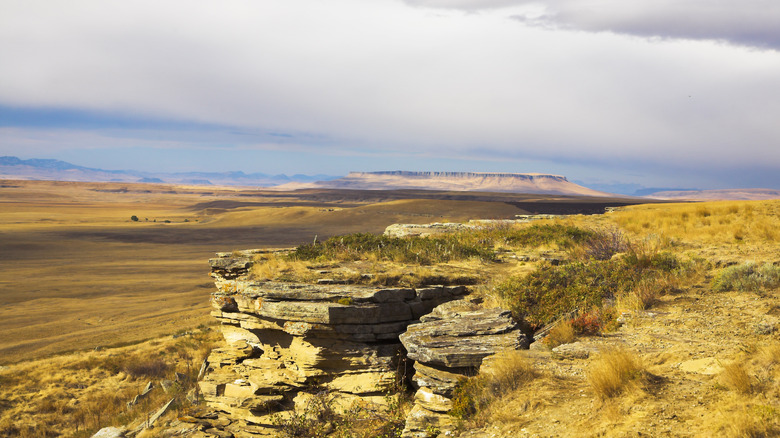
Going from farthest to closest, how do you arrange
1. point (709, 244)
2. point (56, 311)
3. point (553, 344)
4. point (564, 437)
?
point (56, 311) → point (709, 244) → point (553, 344) → point (564, 437)

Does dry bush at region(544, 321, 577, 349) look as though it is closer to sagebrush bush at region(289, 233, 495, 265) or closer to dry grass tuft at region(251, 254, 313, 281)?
sagebrush bush at region(289, 233, 495, 265)

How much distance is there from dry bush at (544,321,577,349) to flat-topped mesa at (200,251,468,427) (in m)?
3.64

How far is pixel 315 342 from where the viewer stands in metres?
11.6

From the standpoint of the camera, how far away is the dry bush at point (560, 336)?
375 inches

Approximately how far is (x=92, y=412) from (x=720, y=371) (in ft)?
65.2

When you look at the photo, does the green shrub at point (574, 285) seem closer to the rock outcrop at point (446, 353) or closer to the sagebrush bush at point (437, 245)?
the rock outcrop at point (446, 353)

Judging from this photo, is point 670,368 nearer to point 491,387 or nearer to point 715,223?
point 491,387

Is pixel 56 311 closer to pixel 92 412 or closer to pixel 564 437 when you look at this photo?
pixel 92 412

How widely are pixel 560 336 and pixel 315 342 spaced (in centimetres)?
589

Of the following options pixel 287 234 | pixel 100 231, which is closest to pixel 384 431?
pixel 287 234

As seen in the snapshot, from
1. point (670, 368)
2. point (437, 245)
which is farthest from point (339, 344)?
point (670, 368)

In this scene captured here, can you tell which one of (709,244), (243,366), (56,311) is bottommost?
(56,311)

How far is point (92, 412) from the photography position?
1723 cm

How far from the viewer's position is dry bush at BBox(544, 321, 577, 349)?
9516mm
